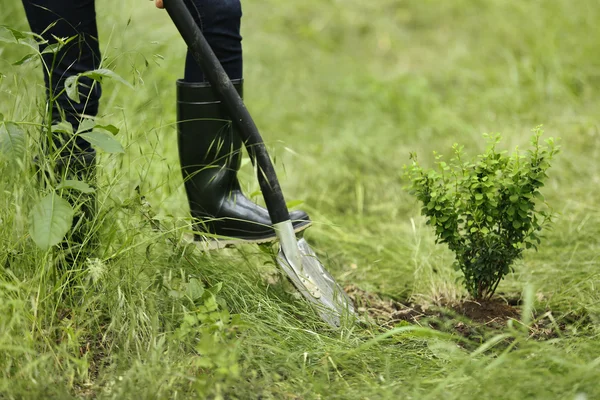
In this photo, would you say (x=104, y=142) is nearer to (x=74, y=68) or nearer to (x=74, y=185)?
(x=74, y=185)

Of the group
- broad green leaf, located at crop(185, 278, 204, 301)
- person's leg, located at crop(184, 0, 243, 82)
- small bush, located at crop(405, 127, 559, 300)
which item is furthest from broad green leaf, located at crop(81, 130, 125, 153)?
small bush, located at crop(405, 127, 559, 300)

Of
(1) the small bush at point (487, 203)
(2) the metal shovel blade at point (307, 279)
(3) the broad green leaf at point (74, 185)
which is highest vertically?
(3) the broad green leaf at point (74, 185)

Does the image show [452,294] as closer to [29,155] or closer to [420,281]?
[420,281]

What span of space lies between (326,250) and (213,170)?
0.76 metres

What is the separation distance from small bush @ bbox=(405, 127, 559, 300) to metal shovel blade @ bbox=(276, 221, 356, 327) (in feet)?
1.11

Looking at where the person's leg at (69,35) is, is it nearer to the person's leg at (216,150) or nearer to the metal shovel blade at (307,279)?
the person's leg at (216,150)

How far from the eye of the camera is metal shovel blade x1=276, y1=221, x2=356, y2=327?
6.54 feet

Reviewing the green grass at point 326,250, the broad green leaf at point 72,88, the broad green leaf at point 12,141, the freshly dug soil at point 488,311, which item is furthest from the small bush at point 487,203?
the broad green leaf at point 12,141

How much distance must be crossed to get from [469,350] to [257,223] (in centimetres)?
65

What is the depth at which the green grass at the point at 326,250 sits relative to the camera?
1643 mm

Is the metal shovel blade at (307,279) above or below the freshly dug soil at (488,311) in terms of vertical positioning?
above

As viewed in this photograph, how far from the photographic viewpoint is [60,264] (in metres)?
1.90

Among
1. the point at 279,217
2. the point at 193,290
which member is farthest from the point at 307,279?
the point at 193,290

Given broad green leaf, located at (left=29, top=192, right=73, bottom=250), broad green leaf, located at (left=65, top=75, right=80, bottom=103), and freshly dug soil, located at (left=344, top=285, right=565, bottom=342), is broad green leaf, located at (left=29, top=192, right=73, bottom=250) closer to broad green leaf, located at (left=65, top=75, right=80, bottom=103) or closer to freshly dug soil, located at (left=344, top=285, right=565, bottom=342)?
broad green leaf, located at (left=65, top=75, right=80, bottom=103)
